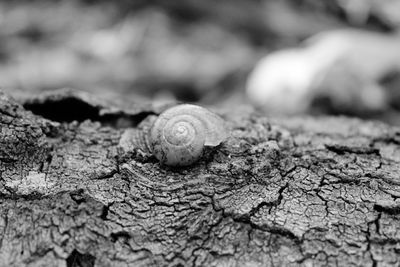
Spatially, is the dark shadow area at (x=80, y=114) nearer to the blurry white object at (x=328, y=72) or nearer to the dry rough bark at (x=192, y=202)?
the dry rough bark at (x=192, y=202)

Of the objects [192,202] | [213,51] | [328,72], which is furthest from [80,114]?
[213,51]

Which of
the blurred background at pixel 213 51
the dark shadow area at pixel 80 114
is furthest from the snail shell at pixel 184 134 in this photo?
the blurred background at pixel 213 51

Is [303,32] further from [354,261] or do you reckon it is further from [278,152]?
[354,261]

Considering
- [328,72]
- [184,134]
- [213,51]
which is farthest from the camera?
[213,51]

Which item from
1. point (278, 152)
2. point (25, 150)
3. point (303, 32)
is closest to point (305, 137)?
point (278, 152)

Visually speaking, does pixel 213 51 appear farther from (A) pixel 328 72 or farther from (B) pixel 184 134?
(B) pixel 184 134

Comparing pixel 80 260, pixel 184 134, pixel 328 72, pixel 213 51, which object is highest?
pixel 213 51

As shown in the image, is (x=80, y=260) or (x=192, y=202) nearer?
(x=80, y=260)
